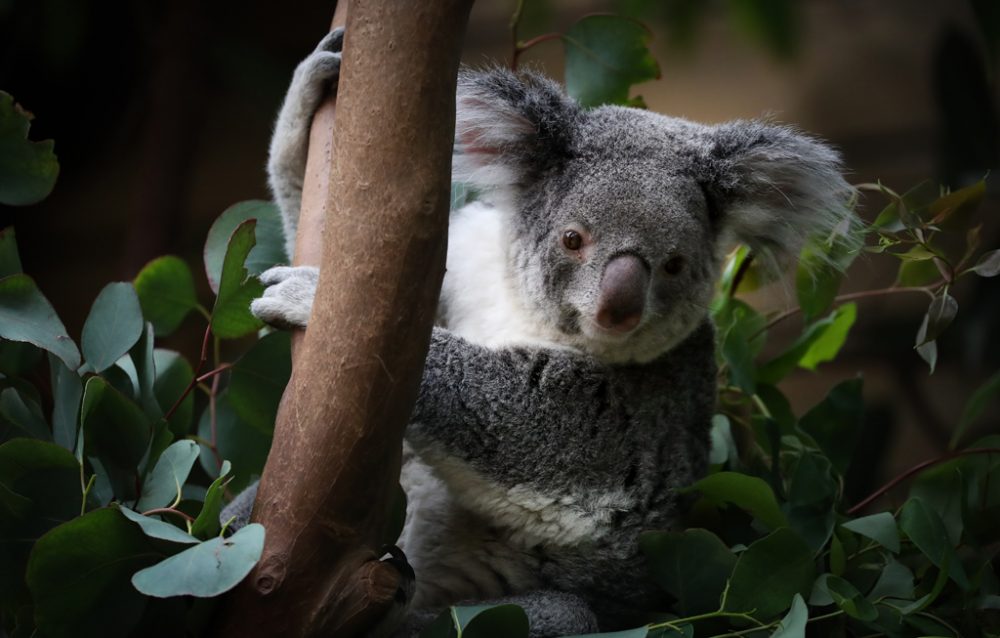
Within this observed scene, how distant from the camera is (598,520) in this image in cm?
215

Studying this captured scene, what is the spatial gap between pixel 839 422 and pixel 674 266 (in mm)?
590

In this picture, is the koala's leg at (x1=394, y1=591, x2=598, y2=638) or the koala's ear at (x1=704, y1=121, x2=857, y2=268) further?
the koala's ear at (x1=704, y1=121, x2=857, y2=268)

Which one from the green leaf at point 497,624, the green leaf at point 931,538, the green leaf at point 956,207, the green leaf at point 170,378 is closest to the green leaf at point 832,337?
the green leaf at point 956,207

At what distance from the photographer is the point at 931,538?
1949mm

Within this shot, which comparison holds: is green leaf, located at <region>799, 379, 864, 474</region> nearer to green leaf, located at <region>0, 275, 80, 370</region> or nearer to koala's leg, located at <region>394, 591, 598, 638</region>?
koala's leg, located at <region>394, 591, 598, 638</region>

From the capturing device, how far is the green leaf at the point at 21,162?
190 cm

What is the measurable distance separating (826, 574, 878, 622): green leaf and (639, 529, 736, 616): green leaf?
19 centimetres

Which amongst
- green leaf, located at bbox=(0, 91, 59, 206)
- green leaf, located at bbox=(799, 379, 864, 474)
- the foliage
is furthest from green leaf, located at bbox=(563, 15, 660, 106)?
green leaf, located at bbox=(0, 91, 59, 206)

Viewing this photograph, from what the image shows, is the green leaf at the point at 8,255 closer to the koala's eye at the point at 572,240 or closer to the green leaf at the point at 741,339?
the koala's eye at the point at 572,240

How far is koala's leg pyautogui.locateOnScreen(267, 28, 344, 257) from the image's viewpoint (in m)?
2.23

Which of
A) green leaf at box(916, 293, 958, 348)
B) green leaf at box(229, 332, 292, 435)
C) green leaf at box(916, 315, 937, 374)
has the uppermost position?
green leaf at box(916, 293, 958, 348)

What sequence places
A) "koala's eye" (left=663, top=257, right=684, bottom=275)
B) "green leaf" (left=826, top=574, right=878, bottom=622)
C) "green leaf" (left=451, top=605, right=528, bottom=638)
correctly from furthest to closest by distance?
"koala's eye" (left=663, top=257, right=684, bottom=275)
"green leaf" (left=826, top=574, right=878, bottom=622)
"green leaf" (left=451, top=605, right=528, bottom=638)

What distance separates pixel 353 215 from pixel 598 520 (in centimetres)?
93

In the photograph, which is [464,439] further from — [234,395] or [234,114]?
[234,114]
